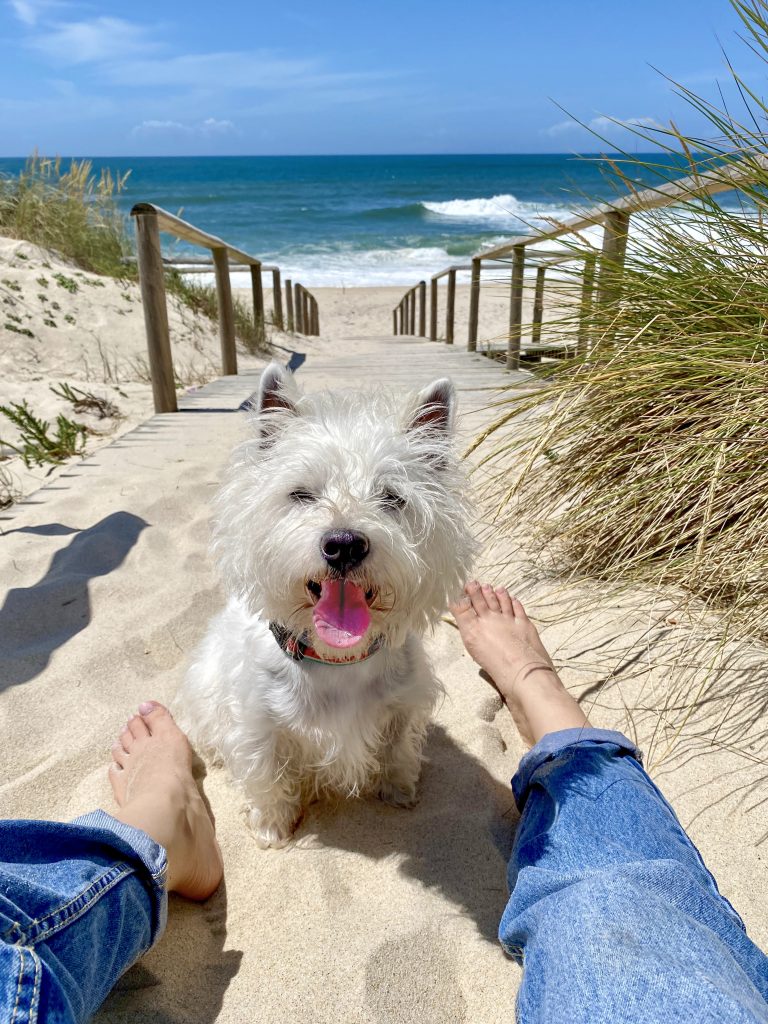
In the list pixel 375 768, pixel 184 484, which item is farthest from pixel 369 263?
pixel 375 768

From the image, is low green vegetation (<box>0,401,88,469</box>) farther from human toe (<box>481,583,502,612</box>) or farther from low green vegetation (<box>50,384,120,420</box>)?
human toe (<box>481,583,502,612</box>)

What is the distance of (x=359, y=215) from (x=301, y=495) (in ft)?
140

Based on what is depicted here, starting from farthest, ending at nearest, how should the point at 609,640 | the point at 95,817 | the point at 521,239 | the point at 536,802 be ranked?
1. the point at 521,239
2. the point at 609,640
3. the point at 536,802
4. the point at 95,817

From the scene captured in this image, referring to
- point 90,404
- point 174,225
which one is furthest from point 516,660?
point 174,225

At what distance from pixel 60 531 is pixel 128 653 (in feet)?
3.53

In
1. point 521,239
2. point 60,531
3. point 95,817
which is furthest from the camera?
point 521,239

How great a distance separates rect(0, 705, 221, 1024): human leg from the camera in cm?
103

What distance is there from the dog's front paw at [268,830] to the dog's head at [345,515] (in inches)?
22.5

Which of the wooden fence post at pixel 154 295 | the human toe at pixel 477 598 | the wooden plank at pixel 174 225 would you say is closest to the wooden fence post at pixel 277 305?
the wooden plank at pixel 174 225

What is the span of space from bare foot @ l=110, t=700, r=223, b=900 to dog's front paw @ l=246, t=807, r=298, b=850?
0.12m

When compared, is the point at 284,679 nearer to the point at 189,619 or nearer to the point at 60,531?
the point at 189,619

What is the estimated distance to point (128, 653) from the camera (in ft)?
8.54

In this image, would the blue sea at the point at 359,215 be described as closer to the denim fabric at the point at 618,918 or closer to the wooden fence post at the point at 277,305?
the wooden fence post at the point at 277,305

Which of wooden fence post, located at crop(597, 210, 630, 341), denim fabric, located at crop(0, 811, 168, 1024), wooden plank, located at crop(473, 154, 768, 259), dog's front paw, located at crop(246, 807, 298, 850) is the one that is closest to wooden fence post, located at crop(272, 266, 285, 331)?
wooden plank, located at crop(473, 154, 768, 259)
